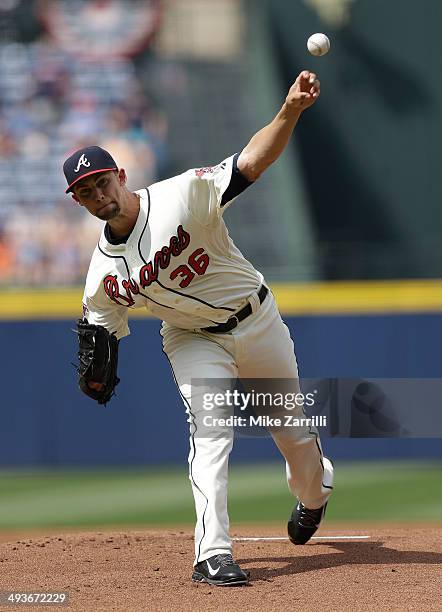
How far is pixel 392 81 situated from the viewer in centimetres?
1375

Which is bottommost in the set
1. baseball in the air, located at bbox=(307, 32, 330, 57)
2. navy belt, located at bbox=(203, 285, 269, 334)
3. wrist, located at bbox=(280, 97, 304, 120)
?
navy belt, located at bbox=(203, 285, 269, 334)

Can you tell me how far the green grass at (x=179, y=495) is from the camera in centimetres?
637

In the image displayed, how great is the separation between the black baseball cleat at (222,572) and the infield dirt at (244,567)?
0.04 metres

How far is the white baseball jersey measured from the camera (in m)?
3.89

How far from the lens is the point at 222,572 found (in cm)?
376

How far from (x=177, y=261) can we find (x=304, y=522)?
1.42 meters

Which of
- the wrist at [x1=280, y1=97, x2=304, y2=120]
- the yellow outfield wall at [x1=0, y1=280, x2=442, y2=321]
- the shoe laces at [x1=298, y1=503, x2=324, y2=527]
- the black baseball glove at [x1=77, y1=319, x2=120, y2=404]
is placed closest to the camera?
the wrist at [x1=280, y1=97, x2=304, y2=120]

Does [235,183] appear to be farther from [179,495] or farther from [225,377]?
[179,495]

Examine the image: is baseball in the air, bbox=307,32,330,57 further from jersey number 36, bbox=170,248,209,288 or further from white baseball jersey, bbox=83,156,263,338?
jersey number 36, bbox=170,248,209,288

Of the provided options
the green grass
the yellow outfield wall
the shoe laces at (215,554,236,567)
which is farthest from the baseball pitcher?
the yellow outfield wall

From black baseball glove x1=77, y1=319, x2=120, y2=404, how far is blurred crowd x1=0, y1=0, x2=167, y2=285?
20.2ft

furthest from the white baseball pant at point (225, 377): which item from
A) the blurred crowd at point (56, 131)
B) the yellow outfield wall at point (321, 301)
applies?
the blurred crowd at point (56, 131)

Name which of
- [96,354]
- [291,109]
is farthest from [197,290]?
[291,109]

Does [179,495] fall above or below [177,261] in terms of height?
below
